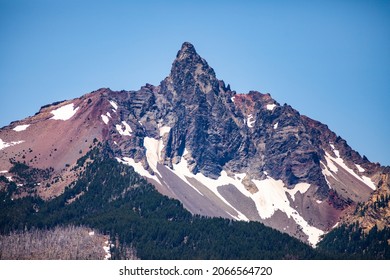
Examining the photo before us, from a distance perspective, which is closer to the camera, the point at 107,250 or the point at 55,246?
the point at 55,246

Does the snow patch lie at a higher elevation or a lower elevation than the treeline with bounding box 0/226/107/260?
lower

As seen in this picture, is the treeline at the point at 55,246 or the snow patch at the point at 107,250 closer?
the treeline at the point at 55,246

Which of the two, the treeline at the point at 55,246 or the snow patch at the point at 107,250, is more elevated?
the treeline at the point at 55,246

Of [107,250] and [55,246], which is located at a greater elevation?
[55,246]

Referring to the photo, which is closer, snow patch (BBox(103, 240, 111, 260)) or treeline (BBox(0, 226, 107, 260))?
treeline (BBox(0, 226, 107, 260))
